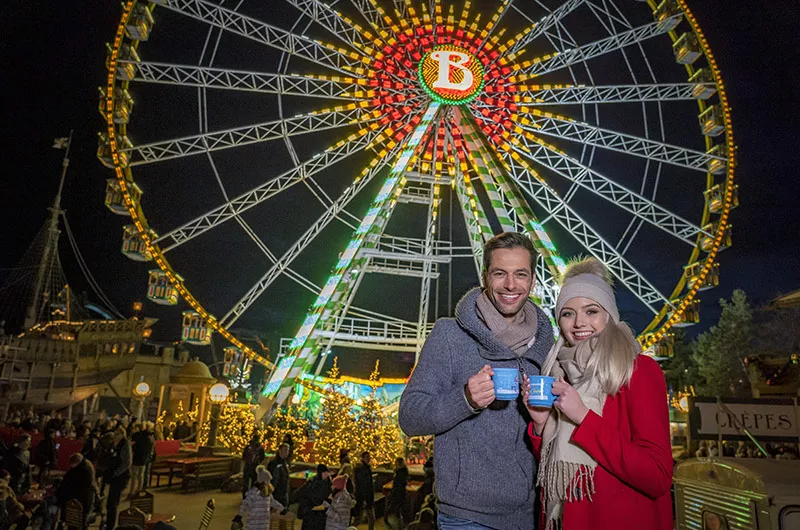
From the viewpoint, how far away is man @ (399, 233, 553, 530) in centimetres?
195

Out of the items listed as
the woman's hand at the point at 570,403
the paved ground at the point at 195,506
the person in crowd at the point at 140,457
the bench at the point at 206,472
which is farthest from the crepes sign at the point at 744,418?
the bench at the point at 206,472

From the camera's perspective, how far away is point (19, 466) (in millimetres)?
8938

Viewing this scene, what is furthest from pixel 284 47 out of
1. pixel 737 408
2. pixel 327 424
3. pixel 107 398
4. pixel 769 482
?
pixel 107 398

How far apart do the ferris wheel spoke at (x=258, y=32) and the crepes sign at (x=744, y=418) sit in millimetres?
11819

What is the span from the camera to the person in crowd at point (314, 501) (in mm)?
6844

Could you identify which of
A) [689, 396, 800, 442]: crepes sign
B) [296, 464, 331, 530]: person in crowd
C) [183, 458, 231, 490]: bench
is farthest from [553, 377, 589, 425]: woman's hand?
[183, 458, 231, 490]: bench

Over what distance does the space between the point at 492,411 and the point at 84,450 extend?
1241 centimetres

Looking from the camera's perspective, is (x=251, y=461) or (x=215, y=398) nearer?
(x=251, y=461)

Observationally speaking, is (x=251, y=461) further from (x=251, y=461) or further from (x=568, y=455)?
(x=568, y=455)

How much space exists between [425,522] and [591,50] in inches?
544

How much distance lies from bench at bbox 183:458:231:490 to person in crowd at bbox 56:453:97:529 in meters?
5.47

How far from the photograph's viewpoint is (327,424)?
Answer: 14.1 meters

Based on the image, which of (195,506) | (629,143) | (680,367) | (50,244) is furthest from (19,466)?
(680,367)

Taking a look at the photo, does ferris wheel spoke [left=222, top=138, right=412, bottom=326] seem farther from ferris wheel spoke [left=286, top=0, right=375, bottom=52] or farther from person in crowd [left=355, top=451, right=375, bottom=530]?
person in crowd [left=355, top=451, right=375, bottom=530]
